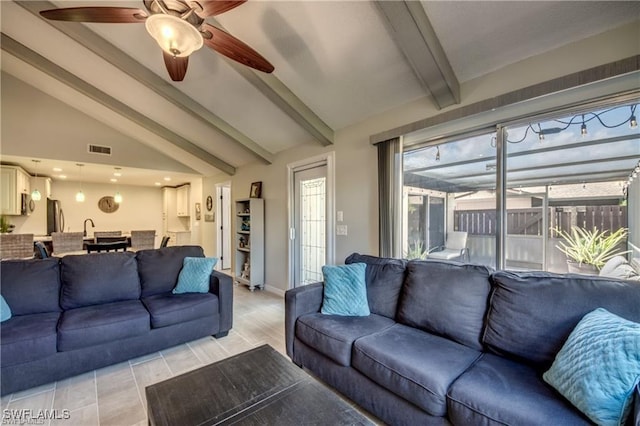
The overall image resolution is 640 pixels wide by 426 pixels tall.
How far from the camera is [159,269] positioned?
2.92 meters

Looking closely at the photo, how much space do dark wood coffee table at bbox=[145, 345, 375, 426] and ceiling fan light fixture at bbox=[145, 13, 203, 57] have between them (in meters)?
1.84

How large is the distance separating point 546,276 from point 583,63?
142 cm

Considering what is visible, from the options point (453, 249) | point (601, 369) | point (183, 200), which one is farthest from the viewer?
point (183, 200)

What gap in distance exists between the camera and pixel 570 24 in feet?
5.83

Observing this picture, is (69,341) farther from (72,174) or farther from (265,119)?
(72,174)

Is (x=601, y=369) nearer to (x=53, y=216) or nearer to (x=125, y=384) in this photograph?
(x=125, y=384)

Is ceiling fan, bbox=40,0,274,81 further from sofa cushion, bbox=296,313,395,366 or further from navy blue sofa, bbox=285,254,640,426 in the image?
sofa cushion, bbox=296,313,395,366

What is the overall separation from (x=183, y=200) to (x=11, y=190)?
11.0 feet

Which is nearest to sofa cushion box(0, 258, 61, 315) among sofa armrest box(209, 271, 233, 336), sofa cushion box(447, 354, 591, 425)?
sofa armrest box(209, 271, 233, 336)

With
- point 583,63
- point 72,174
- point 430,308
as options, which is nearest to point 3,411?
point 430,308

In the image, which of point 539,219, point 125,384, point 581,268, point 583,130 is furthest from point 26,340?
point 583,130

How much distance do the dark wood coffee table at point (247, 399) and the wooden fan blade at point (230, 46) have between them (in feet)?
6.46

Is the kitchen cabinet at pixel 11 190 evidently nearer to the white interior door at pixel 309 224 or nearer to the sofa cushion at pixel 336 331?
the white interior door at pixel 309 224

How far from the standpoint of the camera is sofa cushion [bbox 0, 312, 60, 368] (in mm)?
1888
